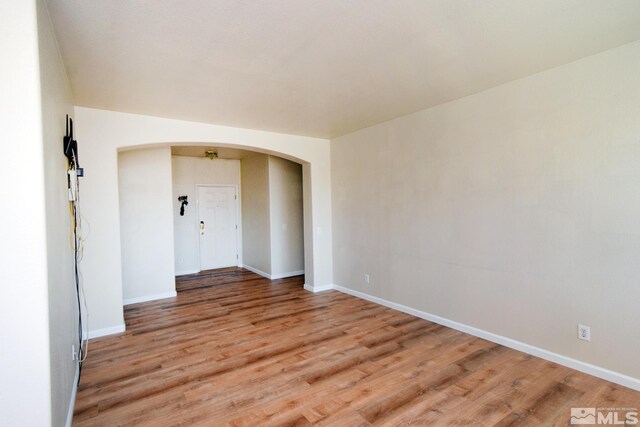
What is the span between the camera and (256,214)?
23.1 ft

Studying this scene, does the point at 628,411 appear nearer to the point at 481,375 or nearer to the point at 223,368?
the point at 481,375

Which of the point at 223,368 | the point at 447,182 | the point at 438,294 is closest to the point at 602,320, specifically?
the point at 438,294

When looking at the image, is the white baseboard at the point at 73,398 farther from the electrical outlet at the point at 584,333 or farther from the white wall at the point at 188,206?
the white wall at the point at 188,206

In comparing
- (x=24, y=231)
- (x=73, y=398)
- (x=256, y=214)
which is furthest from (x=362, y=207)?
(x=24, y=231)

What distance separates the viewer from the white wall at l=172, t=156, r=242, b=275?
693 centimetres

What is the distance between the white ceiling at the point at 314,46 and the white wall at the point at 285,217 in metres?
2.98

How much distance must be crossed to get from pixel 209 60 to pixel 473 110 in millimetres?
2734

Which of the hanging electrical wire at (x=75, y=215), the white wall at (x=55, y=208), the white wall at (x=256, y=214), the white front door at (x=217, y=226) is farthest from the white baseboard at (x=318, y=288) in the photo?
the white wall at (x=55, y=208)

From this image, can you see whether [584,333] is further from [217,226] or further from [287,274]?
[217,226]

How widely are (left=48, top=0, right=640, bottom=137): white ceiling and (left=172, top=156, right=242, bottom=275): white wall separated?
11.4 ft

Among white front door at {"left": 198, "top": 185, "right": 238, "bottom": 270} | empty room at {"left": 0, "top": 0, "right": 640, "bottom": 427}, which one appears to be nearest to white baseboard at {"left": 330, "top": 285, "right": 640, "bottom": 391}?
empty room at {"left": 0, "top": 0, "right": 640, "bottom": 427}

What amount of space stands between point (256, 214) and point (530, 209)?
5.28 m

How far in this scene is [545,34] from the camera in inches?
89.4

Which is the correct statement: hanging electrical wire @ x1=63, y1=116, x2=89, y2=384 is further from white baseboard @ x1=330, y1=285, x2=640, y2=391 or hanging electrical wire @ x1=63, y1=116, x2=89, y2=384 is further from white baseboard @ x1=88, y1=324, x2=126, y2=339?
white baseboard @ x1=330, y1=285, x2=640, y2=391
